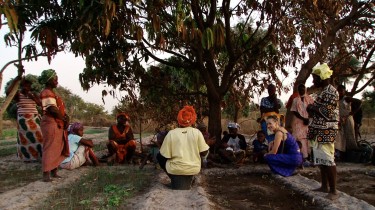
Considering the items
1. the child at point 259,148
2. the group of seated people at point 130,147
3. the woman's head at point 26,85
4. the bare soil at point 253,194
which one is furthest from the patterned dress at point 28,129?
the child at point 259,148

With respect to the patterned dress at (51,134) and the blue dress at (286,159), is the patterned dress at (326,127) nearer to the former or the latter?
the blue dress at (286,159)

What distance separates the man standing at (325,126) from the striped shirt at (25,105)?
5.30 m

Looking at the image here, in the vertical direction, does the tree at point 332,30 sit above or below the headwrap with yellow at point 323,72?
above

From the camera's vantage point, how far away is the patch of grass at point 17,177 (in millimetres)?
5910

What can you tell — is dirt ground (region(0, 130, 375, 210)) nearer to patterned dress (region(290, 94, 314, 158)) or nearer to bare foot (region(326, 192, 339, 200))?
bare foot (region(326, 192, 339, 200))

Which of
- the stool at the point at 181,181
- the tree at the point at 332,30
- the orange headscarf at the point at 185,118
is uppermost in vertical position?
the tree at the point at 332,30

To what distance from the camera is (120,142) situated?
8.02 meters

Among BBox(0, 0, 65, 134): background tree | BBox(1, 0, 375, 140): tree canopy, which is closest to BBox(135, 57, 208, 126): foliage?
BBox(1, 0, 375, 140): tree canopy

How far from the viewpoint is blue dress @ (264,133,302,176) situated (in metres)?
6.06

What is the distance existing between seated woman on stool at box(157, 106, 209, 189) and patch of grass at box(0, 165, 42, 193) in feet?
7.30

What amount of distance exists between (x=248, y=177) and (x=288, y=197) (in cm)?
156

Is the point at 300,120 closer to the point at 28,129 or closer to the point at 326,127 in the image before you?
the point at 326,127

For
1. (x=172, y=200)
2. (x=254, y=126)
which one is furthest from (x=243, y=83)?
(x=254, y=126)

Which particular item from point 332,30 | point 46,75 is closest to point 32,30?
point 46,75
